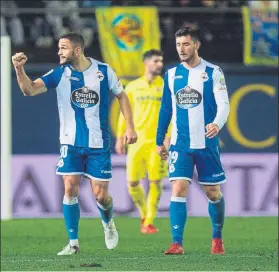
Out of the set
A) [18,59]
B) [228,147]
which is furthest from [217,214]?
[228,147]

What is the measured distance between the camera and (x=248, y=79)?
1728 cm

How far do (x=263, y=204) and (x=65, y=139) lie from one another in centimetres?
654

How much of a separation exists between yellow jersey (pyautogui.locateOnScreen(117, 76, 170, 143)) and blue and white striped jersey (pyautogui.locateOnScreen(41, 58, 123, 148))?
3515 millimetres

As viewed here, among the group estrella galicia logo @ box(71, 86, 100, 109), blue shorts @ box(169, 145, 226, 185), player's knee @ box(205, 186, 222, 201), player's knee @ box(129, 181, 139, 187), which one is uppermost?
estrella galicia logo @ box(71, 86, 100, 109)

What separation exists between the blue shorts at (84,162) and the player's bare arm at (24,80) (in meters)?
0.64

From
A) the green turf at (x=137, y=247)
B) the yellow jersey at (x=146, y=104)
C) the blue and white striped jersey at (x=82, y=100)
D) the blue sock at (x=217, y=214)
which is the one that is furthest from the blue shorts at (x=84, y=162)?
the yellow jersey at (x=146, y=104)

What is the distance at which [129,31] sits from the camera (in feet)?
57.5

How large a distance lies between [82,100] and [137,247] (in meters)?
2.11

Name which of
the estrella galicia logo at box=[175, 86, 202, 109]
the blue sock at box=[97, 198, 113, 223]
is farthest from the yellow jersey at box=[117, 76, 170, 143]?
the estrella galicia logo at box=[175, 86, 202, 109]

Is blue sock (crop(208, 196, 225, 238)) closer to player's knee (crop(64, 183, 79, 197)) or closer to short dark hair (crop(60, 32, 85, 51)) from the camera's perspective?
player's knee (crop(64, 183, 79, 197))

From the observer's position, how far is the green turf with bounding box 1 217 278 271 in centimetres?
986

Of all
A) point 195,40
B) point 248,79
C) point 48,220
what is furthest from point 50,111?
point 195,40

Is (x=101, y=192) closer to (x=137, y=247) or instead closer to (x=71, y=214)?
(x=71, y=214)

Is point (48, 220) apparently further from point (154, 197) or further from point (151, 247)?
point (151, 247)
